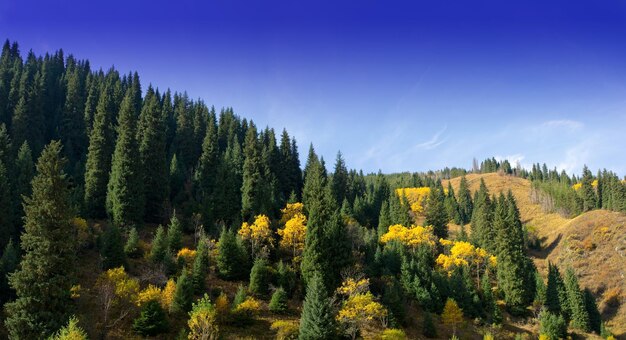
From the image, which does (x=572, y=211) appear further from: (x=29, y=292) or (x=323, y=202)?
(x=29, y=292)

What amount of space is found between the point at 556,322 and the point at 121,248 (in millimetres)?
58429

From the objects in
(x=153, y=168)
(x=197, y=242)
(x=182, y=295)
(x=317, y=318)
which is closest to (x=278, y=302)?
(x=317, y=318)

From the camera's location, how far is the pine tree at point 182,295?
35.9m

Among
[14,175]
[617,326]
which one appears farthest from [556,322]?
[14,175]

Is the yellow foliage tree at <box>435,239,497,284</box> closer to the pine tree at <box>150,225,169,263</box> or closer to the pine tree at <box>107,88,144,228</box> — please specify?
the pine tree at <box>150,225,169,263</box>

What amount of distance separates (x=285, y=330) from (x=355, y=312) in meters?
7.09

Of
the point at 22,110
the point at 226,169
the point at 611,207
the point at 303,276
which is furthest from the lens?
the point at 611,207

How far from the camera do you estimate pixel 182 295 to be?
3641 centimetres

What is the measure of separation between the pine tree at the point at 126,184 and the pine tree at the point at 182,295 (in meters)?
21.1

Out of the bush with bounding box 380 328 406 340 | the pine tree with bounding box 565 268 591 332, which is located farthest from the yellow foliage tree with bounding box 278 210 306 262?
the pine tree with bounding box 565 268 591 332

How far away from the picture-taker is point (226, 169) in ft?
215

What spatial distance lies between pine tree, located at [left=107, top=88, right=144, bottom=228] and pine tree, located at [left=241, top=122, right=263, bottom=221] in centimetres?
1609

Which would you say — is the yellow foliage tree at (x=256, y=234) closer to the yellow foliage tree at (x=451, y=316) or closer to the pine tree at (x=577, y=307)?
the yellow foliage tree at (x=451, y=316)

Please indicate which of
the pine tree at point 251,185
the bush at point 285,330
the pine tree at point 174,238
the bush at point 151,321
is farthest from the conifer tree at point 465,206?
the bush at point 151,321
